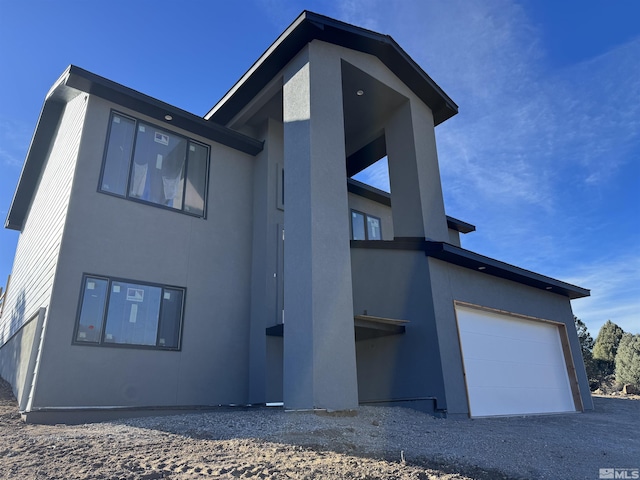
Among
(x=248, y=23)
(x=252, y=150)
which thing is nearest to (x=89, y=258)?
(x=252, y=150)

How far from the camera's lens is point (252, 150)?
10.3 metres

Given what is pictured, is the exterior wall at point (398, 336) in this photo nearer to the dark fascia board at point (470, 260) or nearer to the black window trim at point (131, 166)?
the dark fascia board at point (470, 260)

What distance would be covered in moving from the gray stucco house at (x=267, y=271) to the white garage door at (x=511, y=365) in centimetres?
5

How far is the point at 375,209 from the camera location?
13.6 metres

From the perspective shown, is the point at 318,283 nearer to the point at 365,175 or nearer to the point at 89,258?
the point at 89,258

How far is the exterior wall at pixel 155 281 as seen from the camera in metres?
6.86

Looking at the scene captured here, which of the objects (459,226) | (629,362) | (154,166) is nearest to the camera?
(154,166)

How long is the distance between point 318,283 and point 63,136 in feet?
22.5

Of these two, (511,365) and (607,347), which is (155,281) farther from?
(607,347)

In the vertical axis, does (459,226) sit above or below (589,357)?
above

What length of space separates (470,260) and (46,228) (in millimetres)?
8839

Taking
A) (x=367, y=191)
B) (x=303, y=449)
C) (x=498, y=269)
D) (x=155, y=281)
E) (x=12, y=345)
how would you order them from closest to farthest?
(x=303, y=449), (x=155, y=281), (x=498, y=269), (x=12, y=345), (x=367, y=191)

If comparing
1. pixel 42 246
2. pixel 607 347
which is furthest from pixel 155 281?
pixel 607 347

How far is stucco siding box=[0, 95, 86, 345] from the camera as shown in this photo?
25.8 feet
